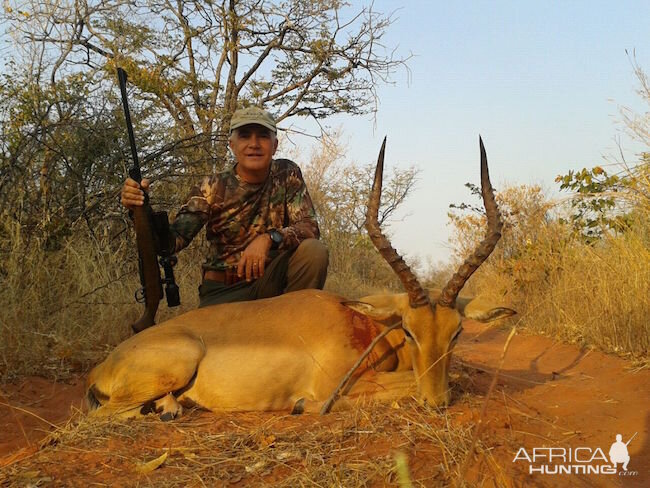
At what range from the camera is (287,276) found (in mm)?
5344

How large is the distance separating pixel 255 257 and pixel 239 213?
0.70 metres

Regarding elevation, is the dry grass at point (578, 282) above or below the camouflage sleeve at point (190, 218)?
below

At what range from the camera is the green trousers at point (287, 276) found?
5.21 meters

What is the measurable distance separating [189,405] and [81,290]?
112 inches

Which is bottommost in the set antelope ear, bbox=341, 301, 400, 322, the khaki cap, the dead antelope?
the dead antelope

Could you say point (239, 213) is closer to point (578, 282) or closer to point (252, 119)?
point (252, 119)

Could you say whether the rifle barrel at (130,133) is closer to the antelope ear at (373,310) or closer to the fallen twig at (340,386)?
the antelope ear at (373,310)

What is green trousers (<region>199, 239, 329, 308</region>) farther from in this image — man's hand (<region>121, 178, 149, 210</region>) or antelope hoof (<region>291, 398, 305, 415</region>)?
antelope hoof (<region>291, 398, 305, 415</region>)

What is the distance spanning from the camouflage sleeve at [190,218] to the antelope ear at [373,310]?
82.2 inches

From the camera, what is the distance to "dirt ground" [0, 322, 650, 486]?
266 cm

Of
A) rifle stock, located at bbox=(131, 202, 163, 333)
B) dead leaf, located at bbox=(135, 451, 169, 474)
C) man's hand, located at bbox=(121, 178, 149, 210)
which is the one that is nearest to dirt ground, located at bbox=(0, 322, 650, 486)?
dead leaf, located at bbox=(135, 451, 169, 474)

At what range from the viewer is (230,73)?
1386 centimetres

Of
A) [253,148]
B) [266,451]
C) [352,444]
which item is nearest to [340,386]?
[352,444]

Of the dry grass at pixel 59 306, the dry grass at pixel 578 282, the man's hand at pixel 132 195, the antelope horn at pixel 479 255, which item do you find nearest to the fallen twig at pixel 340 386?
the antelope horn at pixel 479 255
